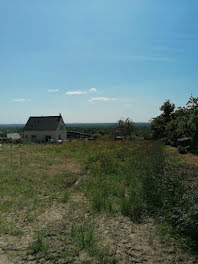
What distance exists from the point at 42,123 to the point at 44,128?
1424 millimetres

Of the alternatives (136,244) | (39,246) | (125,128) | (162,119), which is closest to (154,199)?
(136,244)

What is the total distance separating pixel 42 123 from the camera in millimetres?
39469

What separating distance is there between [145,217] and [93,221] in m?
1.28

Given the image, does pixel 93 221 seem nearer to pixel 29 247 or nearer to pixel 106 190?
pixel 29 247

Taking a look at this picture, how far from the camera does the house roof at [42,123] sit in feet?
127

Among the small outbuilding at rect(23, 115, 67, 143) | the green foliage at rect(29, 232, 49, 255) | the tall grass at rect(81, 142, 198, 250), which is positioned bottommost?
the green foliage at rect(29, 232, 49, 255)

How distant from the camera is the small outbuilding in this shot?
3825 cm

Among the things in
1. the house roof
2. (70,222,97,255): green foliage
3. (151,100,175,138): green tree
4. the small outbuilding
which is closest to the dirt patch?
(70,222,97,255): green foliage

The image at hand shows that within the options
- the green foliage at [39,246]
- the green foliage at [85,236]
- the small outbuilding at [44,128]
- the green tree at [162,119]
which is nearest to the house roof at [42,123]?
the small outbuilding at [44,128]

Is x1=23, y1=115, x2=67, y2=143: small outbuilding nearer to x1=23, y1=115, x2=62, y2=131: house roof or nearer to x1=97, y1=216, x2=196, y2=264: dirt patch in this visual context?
x1=23, y1=115, x2=62, y2=131: house roof

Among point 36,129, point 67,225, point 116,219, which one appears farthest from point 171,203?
point 36,129

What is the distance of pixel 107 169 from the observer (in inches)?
367

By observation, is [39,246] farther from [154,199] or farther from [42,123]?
[42,123]

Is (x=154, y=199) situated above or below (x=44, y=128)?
below
